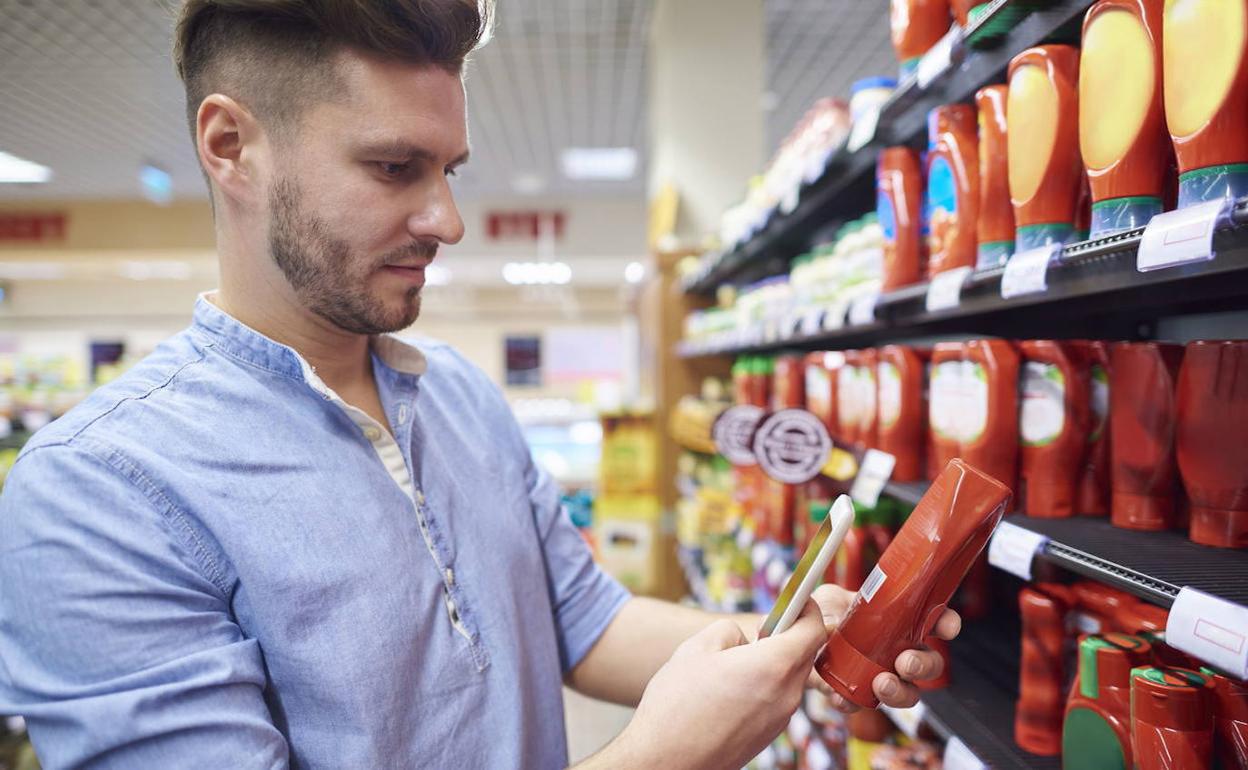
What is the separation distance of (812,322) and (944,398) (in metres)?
0.62

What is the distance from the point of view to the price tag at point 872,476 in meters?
1.58

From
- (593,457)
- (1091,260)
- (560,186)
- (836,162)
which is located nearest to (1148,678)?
(1091,260)

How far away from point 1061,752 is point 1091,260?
2.45ft

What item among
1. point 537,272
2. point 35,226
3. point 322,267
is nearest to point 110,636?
point 322,267

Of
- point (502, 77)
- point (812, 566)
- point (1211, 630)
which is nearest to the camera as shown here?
point (1211, 630)

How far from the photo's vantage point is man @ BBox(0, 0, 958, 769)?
82 centimetres

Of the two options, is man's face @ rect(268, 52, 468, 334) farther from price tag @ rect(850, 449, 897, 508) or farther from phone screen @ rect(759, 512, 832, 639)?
price tag @ rect(850, 449, 897, 508)

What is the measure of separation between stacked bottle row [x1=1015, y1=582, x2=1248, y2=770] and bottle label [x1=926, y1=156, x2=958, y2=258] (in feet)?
2.03

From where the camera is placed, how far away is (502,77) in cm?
588

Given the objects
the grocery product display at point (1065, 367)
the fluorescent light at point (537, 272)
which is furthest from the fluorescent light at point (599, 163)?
the grocery product display at point (1065, 367)

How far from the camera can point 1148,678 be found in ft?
3.03

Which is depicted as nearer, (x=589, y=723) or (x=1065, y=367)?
(x=1065, y=367)

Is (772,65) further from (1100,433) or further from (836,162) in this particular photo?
(1100,433)

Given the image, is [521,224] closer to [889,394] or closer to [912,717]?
[889,394]
